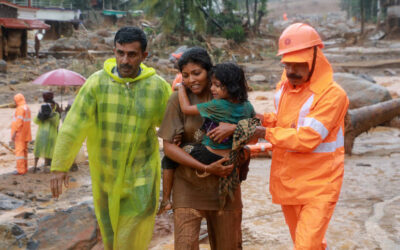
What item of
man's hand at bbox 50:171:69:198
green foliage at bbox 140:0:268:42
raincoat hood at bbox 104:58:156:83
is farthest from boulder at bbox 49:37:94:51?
man's hand at bbox 50:171:69:198

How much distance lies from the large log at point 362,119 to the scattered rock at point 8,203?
204 inches

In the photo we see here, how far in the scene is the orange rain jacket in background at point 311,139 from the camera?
298 cm

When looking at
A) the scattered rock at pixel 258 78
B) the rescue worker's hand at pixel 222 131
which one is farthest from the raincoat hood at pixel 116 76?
the scattered rock at pixel 258 78

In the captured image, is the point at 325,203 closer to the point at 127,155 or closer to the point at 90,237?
the point at 127,155

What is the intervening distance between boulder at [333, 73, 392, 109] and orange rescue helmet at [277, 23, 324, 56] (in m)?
9.03

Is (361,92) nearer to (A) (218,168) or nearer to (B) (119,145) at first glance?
(B) (119,145)

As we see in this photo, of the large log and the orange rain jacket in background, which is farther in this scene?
the large log

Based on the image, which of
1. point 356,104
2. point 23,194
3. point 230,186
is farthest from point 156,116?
point 356,104

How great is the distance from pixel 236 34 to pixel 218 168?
28.8m

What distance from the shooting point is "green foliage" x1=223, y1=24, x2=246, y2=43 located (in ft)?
102

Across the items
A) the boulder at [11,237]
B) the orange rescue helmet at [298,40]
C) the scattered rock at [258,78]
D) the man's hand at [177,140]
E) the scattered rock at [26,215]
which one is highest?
the orange rescue helmet at [298,40]

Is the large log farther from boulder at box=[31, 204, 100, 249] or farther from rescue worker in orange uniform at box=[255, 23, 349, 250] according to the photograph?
rescue worker in orange uniform at box=[255, 23, 349, 250]

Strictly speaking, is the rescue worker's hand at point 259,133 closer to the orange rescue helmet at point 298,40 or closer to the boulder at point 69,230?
the orange rescue helmet at point 298,40

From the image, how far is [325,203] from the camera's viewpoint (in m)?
3.02
